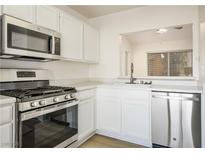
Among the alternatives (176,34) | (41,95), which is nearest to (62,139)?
(41,95)

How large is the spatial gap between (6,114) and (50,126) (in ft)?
1.74

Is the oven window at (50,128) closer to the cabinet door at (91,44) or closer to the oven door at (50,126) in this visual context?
the oven door at (50,126)

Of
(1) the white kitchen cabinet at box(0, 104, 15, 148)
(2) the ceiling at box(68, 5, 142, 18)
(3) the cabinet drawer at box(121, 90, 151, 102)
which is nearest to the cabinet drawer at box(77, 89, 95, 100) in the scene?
(3) the cabinet drawer at box(121, 90, 151, 102)

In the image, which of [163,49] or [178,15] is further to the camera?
[163,49]

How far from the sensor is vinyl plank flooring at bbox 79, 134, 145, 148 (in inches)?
88.7

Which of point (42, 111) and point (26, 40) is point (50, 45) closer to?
point (26, 40)

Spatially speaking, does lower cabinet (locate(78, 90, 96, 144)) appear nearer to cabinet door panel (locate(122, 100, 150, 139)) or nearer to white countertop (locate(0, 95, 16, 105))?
cabinet door panel (locate(122, 100, 150, 139))

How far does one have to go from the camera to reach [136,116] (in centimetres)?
230

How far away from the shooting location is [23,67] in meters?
1.99

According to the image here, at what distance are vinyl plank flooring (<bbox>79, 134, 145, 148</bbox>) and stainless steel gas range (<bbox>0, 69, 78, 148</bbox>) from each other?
13.6 inches

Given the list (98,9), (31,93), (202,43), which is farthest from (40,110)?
(202,43)

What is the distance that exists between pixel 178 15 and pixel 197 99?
144cm

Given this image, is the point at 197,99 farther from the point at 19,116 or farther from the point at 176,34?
the point at 19,116

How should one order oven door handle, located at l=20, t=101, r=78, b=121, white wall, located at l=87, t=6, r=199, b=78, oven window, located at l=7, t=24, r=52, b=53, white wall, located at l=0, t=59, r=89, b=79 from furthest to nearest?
white wall, located at l=87, t=6, r=199, b=78 → white wall, located at l=0, t=59, r=89, b=79 → oven window, located at l=7, t=24, r=52, b=53 → oven door handle, located at l=20, t=101, r=78, b=121
